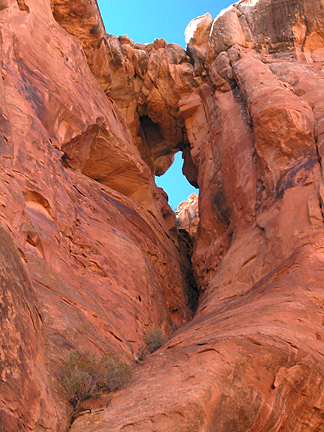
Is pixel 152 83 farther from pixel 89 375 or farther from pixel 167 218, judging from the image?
pixel 89 375

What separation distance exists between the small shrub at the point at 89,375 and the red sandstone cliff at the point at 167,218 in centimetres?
16

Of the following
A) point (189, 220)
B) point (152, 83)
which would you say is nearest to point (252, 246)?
point (152, 83)

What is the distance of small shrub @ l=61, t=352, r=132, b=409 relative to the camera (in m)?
5.92

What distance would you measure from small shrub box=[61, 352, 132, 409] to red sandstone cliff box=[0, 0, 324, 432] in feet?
0.54

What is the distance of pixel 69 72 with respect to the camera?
16469 mm

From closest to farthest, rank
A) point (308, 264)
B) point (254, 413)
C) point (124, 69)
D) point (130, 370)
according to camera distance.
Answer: point (254, 413), point (130, 370), point (308, 264), point (124, 69)

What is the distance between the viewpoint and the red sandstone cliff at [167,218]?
18.5 feet

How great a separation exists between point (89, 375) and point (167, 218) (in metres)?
17.2

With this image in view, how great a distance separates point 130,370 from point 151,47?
2203cm

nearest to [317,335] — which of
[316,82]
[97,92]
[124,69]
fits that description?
[316,82]

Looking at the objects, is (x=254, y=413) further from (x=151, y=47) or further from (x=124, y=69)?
(x=151, y=47)

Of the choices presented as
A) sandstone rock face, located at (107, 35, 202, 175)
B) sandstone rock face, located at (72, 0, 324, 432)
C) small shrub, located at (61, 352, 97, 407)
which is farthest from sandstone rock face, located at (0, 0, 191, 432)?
sandstone rock face, located at (107, 35, 202, 175)

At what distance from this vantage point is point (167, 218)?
23.2 metres

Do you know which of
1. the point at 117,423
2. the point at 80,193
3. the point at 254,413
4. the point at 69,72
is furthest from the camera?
the point at 69,72
